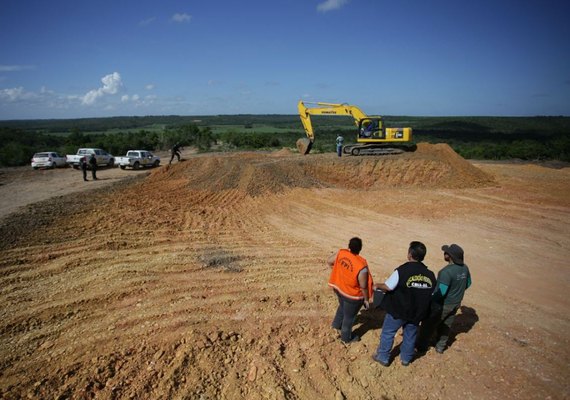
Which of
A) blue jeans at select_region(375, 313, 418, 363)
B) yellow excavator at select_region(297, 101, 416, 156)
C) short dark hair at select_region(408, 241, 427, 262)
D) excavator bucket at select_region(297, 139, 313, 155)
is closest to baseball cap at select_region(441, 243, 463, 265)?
short dark hair at select_region(408, 241, 427, 262)

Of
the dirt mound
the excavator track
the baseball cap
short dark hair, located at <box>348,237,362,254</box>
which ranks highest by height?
the excavator track

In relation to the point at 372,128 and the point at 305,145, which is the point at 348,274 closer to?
the point at 372,128

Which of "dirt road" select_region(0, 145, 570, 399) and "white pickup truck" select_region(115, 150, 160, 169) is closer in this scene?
"dirt road" select_region(0, 145, 570, 399)

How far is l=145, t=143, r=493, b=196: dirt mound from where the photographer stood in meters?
18.9

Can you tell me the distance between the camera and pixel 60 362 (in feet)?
16.2

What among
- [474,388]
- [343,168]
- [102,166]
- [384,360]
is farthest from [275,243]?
[102,166]

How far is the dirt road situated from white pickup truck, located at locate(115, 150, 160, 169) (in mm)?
12125

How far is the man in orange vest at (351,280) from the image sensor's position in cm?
489

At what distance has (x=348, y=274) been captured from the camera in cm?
497

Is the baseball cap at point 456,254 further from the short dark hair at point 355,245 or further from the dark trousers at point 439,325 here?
the short dark hair at point 355,245

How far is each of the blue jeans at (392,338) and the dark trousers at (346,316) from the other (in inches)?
18.5

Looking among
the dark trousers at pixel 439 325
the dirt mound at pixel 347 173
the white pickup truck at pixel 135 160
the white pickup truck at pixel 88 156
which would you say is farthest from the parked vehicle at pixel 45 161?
the dark trousers at pixel 439 325

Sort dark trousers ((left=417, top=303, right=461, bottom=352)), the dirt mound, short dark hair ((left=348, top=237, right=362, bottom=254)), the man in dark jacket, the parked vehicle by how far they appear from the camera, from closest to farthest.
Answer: the man in dark jacket
short dark hair ((left=348, top=237, right=362, bottom=254))
dark trousers ((left=417, top=303, right=461, bottom=352))
the dirt mound
the parked vehicle

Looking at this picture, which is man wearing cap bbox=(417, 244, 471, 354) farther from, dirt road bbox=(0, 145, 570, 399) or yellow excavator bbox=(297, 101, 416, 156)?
yellow excavator bbox=(297, 101, 416, 156)
